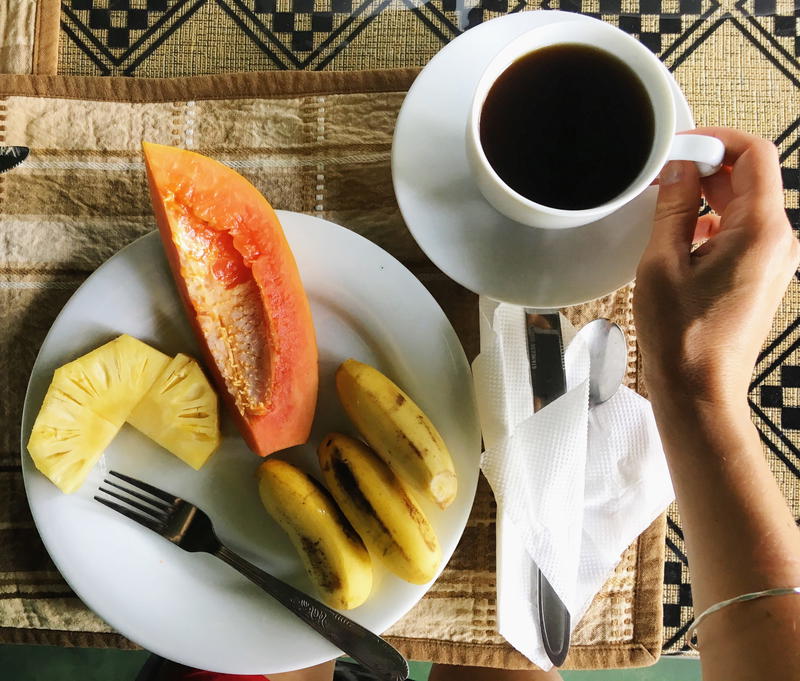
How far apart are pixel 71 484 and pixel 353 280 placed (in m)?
0.32

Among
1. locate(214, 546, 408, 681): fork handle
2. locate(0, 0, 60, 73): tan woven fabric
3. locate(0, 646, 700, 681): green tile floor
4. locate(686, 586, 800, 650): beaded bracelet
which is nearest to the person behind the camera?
locate(686, 586, 800, 650): beaded bracelet

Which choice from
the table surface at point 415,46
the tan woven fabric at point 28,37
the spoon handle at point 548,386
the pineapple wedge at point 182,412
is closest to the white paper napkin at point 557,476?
the spoon handle at point 548,386

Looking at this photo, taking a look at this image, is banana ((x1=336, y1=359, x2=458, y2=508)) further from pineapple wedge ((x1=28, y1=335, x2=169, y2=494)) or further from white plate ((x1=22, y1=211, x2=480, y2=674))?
pineapple wedge ((x1=28, y1=335, x2=169, y2=494))

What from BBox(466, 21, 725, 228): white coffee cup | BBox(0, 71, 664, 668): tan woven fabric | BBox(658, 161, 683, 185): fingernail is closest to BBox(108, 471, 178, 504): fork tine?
BBox(0, 71, 664, 668): tan woven fabric

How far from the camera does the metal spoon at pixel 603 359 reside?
701 mm

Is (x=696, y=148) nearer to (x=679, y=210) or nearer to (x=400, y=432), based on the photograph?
(x=679, y=210)

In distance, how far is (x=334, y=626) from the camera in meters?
0.63

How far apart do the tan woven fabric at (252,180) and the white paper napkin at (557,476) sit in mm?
47

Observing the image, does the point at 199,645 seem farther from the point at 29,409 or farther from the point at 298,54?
the point at 298,54

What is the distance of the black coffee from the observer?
1.81 ft

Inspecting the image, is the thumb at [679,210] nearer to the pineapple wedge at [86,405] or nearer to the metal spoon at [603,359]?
the metal spoon at [603,359]

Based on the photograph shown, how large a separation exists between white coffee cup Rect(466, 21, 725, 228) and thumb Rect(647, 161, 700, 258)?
1 centimetres

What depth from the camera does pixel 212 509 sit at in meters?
0.67

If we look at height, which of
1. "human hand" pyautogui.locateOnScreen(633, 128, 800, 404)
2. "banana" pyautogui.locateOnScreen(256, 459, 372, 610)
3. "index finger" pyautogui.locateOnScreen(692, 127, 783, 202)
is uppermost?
"index finger" pyautogui.locateOnScreen(692, 127, 783, 202)
